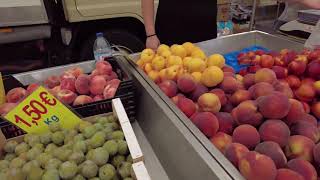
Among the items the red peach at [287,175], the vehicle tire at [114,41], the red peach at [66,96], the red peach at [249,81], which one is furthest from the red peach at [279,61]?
the vehicle tire at [114,41]

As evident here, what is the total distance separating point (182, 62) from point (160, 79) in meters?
0.13

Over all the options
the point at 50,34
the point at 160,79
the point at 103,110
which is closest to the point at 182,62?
the point at 160,79

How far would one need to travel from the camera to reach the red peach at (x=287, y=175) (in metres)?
0.58

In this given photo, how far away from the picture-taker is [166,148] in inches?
33.0

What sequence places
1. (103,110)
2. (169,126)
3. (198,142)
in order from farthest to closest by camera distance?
(103,110)
(169,126)
(198,142)

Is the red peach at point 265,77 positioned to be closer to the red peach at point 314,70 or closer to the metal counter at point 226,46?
the red peach at point 314,70

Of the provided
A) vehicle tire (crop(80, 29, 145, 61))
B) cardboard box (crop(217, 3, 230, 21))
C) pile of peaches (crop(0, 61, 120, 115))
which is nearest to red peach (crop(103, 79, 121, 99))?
pile of peaches (crop(0, 61, 120, 115))

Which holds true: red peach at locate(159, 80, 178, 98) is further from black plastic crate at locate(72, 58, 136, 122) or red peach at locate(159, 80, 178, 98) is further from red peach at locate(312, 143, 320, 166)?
red peach at locate(312, 143, 320, 166)

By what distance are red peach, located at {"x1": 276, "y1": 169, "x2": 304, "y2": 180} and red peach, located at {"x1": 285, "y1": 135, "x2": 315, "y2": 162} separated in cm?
10

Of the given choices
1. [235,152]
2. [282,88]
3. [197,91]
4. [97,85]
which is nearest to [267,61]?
[282,88]

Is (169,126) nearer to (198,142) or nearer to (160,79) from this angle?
(198,142)

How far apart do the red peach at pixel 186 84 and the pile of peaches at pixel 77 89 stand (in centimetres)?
24

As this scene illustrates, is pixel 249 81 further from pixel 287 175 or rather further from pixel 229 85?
pixel 287 175

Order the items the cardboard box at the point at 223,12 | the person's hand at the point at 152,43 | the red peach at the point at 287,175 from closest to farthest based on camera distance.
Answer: the red peach at the point at 287,175, the person's hand at the point at 152,43, the cardboard box at the point at 223,12
